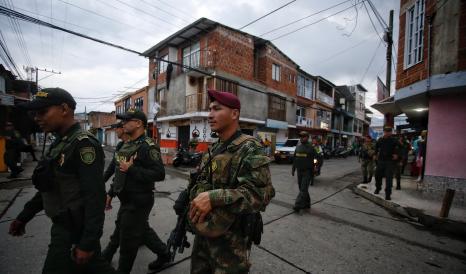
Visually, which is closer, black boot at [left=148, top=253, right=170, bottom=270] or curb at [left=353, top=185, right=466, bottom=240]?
black boot at [left=148, top=253, right=170, bottom=270]

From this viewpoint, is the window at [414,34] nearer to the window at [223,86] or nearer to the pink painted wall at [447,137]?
the pink painted wall at [447,137]

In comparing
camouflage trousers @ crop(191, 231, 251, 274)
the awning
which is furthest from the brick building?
camouflage trousers @ crop(191, 231, 251, 274)

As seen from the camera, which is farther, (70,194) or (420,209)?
(420,209)

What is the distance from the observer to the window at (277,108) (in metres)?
19.2

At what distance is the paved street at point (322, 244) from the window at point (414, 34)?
5.19m

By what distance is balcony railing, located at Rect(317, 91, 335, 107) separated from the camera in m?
27.2

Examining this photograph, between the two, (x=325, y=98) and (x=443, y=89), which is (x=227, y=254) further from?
(x=325, y=98)

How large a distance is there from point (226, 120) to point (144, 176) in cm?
122

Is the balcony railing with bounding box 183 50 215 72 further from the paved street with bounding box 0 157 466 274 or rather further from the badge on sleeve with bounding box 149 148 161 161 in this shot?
the badge on sleeve with bounding box 149 148 161 161

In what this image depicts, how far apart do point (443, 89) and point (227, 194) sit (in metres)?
7.10

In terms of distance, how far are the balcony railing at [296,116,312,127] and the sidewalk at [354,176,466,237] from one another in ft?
53.6

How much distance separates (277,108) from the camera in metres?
20.0

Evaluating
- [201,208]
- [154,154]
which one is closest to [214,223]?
[201,208]

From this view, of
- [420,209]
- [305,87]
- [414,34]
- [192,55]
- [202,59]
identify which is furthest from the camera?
[305,87]
